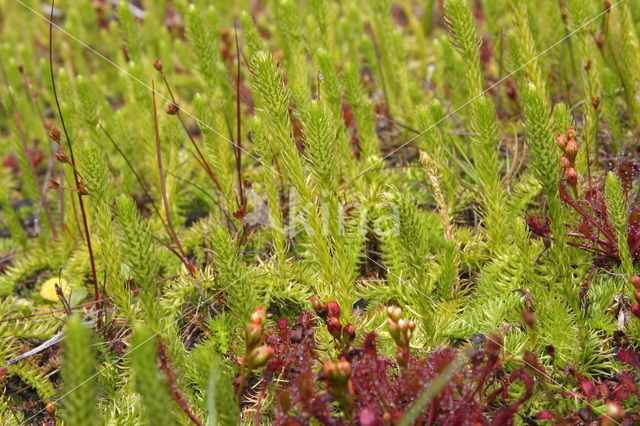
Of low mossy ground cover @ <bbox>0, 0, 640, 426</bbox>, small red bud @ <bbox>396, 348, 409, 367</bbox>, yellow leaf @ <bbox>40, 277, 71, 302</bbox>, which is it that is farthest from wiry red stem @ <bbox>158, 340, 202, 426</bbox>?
yellow leaf @ <bbox>40, 277, 71, 302</bbox>

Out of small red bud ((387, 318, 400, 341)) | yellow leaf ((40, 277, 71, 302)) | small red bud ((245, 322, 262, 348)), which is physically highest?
small red bud ((245, 322, 262, 348))

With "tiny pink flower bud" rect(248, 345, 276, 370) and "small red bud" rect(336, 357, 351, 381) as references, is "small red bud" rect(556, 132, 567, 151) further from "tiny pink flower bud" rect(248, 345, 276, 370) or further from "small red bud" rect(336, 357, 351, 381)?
"tiny pink flower bud" rect(248, 345, 276, 370)

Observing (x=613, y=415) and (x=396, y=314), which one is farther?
(x=396, y=314)

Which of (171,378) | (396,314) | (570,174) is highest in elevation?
(570,174)

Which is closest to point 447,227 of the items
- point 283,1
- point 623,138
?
point 623,138

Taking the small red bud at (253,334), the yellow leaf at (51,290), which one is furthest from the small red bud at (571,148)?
the yellow leaf at (51,290)

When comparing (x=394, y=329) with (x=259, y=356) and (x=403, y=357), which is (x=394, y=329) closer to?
(x=403, y=357)

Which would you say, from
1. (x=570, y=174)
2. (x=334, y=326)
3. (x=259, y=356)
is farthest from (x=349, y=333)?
(x=570, y=174)

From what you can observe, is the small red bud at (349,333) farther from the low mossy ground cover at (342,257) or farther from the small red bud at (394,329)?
the small red bud at (394,329)
